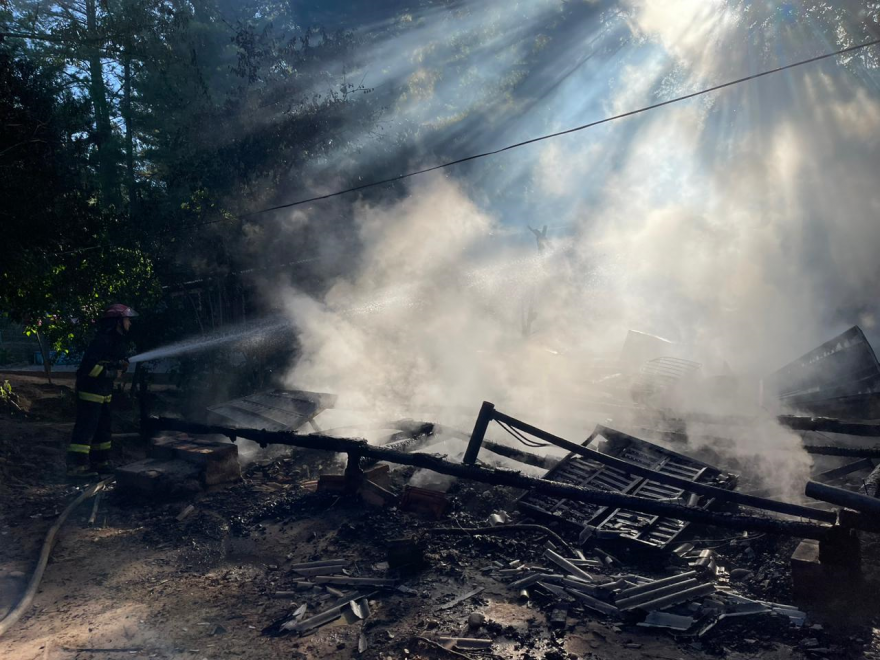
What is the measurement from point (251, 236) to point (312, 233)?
63.4 inches

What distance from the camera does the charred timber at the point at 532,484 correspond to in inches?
201

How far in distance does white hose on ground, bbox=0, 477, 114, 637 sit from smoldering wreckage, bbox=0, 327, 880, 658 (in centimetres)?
2

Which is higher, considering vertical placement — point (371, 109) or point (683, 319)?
point (371, 109)

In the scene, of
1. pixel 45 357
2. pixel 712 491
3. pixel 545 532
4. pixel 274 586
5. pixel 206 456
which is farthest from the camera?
pixel 45 357

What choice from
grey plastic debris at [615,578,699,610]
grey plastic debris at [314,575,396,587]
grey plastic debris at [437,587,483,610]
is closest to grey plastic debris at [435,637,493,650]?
grey plastic debris at [437,587,483,610]

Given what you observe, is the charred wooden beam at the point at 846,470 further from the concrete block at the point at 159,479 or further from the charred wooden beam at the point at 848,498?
the concrete block at the point at 159,479

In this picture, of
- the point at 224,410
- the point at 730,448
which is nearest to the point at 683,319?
the point at 730,448

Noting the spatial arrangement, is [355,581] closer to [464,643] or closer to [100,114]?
[464,643]

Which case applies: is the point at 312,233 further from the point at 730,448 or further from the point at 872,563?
the point at 872,563

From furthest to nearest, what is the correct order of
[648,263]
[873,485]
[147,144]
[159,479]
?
1. [648,263]
2. [147,144]
3. [159,479]
4. [873,485]

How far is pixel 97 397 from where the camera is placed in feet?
27.1

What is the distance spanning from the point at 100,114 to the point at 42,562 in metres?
18.6

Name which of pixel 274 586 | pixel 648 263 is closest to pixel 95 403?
pixel 274 586

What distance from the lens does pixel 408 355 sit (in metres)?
13.2
